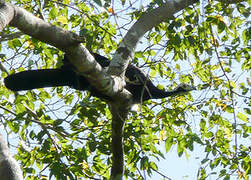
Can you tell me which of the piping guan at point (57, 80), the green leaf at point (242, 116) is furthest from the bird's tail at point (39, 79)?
the green leaf at point (242, 116)

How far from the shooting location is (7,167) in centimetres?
235

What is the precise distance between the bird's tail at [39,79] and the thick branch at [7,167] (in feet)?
3.90

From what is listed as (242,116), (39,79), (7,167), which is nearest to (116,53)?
(39,79)

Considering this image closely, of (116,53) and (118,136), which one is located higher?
(116,53)

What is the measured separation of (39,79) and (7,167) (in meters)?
1.42

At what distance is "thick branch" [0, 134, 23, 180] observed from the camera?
232 centimetres

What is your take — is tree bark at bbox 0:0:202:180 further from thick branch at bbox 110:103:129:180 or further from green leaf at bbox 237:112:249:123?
green leaf at bbox 237:112:249:123

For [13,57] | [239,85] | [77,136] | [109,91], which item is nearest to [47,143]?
[77,136]

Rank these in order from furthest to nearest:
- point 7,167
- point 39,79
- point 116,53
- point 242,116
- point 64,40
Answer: point 242,116 < point 39,79 < point 116,53 < point 64,40 < point 7,167

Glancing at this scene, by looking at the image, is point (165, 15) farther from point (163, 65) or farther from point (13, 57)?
point (13, 57)

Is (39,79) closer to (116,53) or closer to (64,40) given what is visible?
(116,53)

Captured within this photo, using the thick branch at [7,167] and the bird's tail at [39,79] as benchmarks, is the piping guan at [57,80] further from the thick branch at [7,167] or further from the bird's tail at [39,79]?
the thick branch at [7,167]

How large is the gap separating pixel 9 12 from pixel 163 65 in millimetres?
2496

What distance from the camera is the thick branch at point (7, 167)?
7.62ft
